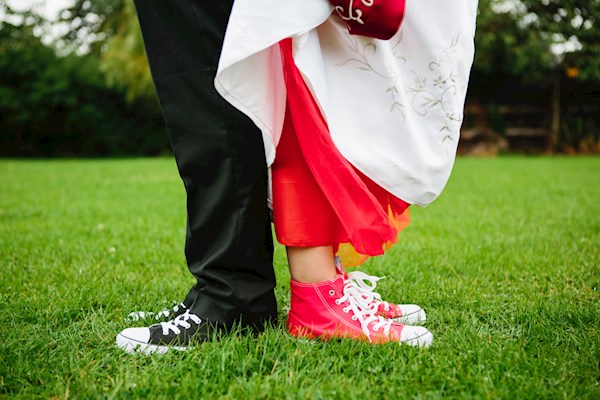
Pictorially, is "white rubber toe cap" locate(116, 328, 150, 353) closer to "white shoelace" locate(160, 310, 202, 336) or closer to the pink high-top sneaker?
"white shoelace" locate(160, 310, 202, 336)

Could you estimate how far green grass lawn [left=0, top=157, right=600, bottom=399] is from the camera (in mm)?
1132

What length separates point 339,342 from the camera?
1.35 meters

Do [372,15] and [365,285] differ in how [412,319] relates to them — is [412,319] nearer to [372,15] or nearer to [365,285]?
[365,285]

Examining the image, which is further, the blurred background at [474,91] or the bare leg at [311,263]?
the blurred background at [474,91]

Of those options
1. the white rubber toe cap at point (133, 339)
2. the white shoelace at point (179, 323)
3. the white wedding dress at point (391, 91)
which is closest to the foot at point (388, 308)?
→ the white wedding dress at point (391, 91)

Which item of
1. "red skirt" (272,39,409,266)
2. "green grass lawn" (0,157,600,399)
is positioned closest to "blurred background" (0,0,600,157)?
"green grass lawn" (0,157,600,399)

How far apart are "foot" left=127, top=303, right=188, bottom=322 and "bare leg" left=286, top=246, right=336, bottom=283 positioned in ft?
1.01

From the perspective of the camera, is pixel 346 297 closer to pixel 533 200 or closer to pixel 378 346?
pixel 378 346

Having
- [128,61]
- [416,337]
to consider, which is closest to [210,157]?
[416,337]

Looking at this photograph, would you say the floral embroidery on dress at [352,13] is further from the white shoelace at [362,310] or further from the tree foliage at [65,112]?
the tree foliage at [65,112]

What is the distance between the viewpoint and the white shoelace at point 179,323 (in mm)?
1326

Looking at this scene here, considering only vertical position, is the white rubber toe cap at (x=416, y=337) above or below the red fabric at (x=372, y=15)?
below

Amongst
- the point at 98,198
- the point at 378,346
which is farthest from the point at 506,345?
the point at 98,198

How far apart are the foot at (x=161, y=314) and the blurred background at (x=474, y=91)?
1069 cm
